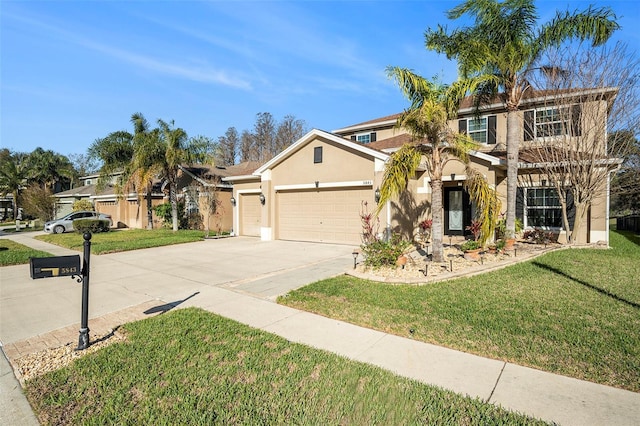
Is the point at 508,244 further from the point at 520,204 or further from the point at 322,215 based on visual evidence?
the point at 322,215

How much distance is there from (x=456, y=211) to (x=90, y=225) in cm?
2253

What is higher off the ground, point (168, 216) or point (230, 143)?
point (230, 143)

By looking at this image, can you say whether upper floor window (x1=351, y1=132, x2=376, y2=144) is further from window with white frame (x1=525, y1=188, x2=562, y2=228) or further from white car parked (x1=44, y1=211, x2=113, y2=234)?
white car parked (x1=44, y1=211, x2=113, y2=234)

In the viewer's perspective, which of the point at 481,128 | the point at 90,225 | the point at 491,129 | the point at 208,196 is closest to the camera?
the point at 491,129

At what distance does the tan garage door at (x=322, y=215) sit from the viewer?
13.7 meters

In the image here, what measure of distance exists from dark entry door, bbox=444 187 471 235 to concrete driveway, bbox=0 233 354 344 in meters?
4.61

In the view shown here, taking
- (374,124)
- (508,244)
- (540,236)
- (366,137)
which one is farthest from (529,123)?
(366,137)

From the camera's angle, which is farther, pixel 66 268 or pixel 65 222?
pixel 65 222

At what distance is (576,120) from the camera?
1162 centimetres

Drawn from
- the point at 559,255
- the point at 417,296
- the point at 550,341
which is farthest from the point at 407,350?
the point at 559,255

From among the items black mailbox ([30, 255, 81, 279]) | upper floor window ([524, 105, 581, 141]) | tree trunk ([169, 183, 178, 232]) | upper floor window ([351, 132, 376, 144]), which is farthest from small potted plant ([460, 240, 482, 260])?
tree trunk ([169, 183, 178, 232])

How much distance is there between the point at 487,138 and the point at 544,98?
123 inches

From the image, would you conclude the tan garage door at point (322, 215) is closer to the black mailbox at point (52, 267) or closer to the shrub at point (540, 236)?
the shrub at point (540, 236)

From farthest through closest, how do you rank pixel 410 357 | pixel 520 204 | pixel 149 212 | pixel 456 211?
pixel 149 212
pixel 456 211
pixel 520 204
pixel 410 357
